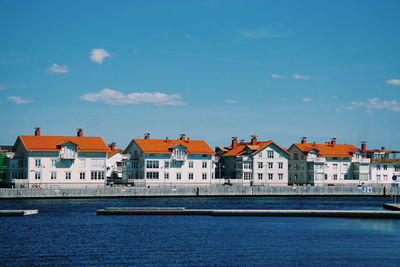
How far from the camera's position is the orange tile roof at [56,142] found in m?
108

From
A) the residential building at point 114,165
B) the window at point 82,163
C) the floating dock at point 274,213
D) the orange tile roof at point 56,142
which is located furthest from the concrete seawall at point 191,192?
the residential building at point 114,165

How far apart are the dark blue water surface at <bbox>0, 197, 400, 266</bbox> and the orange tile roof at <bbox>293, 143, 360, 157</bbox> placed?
70456mm

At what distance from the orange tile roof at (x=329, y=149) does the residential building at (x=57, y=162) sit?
49.5 meters

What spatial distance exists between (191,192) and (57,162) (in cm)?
2495

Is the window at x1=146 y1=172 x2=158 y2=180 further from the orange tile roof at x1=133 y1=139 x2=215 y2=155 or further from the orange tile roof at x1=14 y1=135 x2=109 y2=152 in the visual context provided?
the orange tile roof at x1=14 y1=135 x2=109 y2=152

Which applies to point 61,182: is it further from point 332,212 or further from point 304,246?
point 304,246

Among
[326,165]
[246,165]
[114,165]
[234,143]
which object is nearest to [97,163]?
[114,165]

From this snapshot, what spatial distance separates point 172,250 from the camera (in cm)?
4541

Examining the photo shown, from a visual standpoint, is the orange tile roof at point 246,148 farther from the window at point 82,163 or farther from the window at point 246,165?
the window at point 82,163

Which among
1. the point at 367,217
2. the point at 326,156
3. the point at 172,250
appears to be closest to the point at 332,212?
the point at 367,217

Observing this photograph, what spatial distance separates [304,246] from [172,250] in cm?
1076

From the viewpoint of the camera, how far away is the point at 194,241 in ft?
164

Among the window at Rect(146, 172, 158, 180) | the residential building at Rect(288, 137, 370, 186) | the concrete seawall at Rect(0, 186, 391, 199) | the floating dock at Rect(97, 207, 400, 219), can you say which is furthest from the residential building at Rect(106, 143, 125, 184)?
the floating dock at Rect(97, 207, 400, 219)

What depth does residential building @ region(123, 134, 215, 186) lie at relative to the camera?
387 ft
